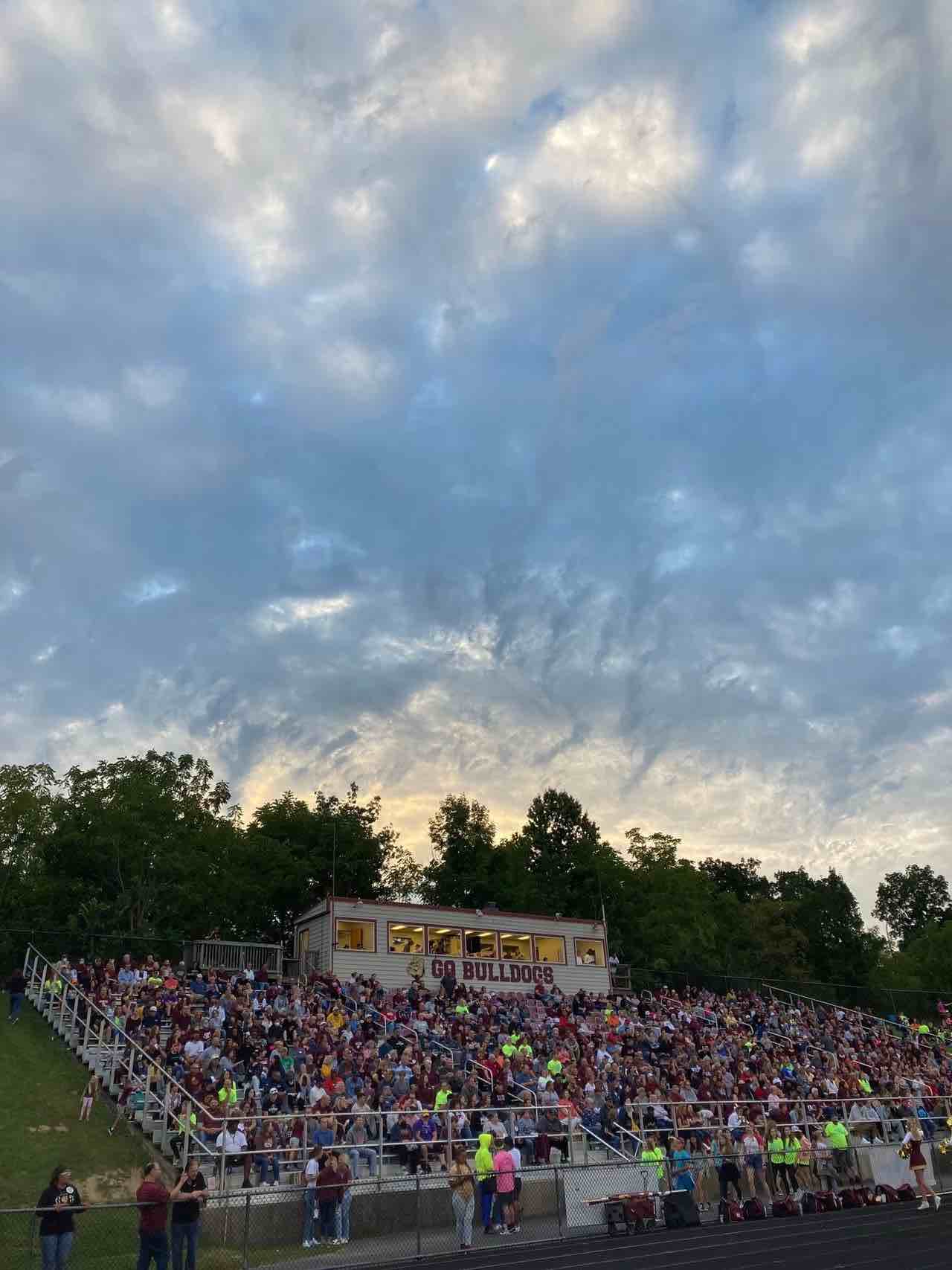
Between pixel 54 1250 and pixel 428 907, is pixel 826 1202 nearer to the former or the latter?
pixel 54 1250

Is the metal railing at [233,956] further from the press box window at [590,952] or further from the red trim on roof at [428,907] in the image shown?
the press box window at [590,952]

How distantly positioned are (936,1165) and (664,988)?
1672 centimetres

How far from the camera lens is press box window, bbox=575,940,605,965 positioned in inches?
1609

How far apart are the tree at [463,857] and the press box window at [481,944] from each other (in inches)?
1100

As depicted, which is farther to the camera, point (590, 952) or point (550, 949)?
point (590, 952)

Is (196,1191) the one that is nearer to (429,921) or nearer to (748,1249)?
(748,1249)

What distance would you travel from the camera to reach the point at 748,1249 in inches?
604

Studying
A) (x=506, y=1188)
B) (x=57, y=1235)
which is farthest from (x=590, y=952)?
(x=57, y=1235)

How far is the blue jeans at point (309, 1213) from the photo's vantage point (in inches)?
599

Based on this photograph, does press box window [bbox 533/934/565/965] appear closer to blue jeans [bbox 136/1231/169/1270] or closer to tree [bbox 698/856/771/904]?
blue jeans [bbox 136/1231/169/1270]

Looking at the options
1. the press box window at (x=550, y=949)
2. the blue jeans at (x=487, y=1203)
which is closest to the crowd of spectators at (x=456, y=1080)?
the blue jeans at (x=487, y=1203)

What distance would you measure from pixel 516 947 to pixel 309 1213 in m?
24.7

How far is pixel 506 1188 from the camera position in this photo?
686 inches

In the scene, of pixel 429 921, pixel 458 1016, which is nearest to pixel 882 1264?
pixel 458 1016
